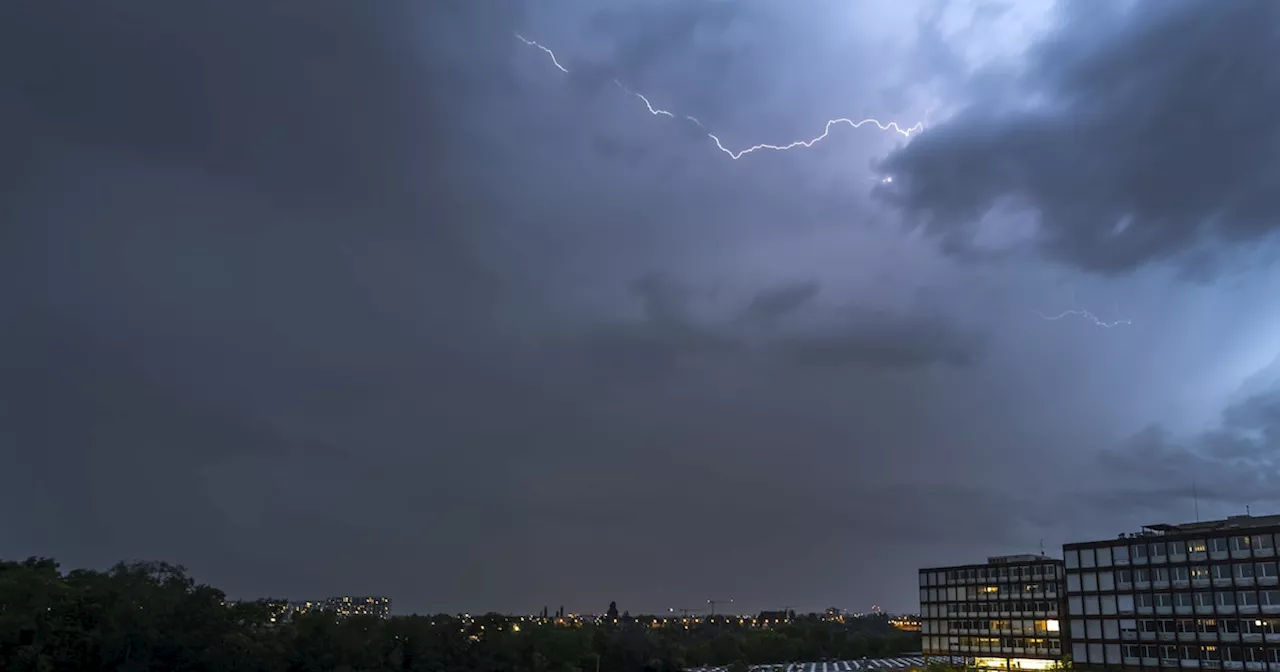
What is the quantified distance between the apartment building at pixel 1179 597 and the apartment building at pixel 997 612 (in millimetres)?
18804

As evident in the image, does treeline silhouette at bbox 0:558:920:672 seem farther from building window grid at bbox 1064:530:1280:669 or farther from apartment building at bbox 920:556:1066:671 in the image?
building window grid at bbox 1064:530:1280:669

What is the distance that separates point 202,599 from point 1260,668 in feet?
374

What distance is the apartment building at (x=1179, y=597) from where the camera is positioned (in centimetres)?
8606

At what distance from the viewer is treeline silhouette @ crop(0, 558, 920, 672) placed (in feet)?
251

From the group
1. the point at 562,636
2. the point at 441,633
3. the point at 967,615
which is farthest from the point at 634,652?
the point at 967,615

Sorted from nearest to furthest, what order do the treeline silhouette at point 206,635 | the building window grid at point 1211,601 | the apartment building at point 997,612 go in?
the treeline silhouette at point 206,635
the building window grid at point 1211,601
the apartment building at point 997,612

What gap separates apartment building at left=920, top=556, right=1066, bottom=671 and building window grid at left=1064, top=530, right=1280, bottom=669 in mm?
21616

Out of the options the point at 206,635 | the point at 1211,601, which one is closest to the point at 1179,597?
the point at 1211,601

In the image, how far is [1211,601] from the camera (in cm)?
9038

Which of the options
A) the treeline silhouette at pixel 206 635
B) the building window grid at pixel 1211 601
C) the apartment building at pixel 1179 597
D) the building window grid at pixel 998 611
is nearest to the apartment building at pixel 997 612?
the building window grid at pixel 998 611

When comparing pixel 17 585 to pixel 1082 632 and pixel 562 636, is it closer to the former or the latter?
pixel 562 636

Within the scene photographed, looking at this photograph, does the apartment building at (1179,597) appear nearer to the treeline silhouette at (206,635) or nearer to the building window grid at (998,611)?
the building window grid at (998,611)

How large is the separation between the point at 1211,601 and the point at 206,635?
111 metres

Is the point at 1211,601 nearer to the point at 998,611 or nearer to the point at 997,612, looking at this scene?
the point at 998,611
